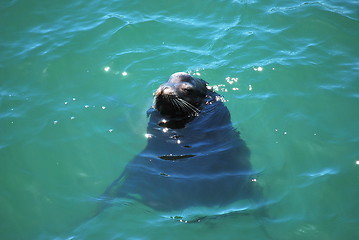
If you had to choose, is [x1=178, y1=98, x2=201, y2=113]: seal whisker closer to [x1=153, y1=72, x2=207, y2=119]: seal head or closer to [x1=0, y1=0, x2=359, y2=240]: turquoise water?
[x1=153, y1=72, x2=207, y2=119]: seal head

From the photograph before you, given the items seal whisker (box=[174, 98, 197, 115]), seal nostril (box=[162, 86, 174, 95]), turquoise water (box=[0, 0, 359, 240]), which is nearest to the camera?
turquoise water (box=[0, 0, 359, 240])

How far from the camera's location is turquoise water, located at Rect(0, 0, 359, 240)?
5918 millimetres

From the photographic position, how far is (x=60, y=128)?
24.8 feet

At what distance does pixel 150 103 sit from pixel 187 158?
190cm

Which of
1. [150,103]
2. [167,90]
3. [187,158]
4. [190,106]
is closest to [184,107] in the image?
[190,106]

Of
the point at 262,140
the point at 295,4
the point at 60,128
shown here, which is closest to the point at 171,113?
the point at 262,140

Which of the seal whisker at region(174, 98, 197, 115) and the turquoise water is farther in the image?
the seal whisker at region(174, 98, 197, 115)

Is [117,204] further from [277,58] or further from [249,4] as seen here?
[249,4]

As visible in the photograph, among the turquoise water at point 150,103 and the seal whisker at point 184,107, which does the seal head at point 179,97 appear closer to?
the seal whisker at point 184,107

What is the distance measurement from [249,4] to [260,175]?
16.8 feet

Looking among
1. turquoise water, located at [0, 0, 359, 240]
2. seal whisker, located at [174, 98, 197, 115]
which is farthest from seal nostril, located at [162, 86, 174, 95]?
turquoise water, located at [0, 0, 359, 240]

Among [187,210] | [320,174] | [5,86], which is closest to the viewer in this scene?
[187,210]

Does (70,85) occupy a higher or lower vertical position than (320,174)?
higher

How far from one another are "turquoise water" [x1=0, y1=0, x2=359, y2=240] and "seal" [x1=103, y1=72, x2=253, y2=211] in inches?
10.5
